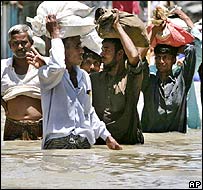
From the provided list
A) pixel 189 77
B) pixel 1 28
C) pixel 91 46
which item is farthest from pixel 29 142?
pixel 1 28

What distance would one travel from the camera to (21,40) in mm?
8461

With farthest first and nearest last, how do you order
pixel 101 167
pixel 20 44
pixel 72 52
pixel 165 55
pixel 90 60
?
pixel 90 60 < pixel 165 55 < pixel 20 44 < pixel 72 52 < pixel 101 167

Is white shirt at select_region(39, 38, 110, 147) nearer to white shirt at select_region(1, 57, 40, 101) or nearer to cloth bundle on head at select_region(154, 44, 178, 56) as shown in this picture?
white shirt at select_region(1, 57, 40, 101)

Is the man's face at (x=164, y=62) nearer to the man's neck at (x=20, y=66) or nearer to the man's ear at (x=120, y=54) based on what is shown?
the man's ear at (x=120, y=54)

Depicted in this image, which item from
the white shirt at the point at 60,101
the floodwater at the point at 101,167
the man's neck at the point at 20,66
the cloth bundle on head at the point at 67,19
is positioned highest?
the cloth bundle on head at the point at 67,19

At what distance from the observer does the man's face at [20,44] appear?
8.42 meters

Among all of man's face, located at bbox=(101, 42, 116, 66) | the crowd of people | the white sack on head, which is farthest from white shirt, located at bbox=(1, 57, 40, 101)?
the white sack on head

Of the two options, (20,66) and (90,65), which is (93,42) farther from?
(20,66)

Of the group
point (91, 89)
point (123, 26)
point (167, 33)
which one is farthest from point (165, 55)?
point (91, 89)

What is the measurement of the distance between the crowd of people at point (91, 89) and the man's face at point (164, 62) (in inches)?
0.4

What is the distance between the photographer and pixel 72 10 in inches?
305

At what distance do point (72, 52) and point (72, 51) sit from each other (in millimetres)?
12

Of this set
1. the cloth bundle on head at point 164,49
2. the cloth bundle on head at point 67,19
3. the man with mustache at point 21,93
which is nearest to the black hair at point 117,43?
the cloth bundle on head at point 67,19

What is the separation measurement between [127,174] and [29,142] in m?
2.58
